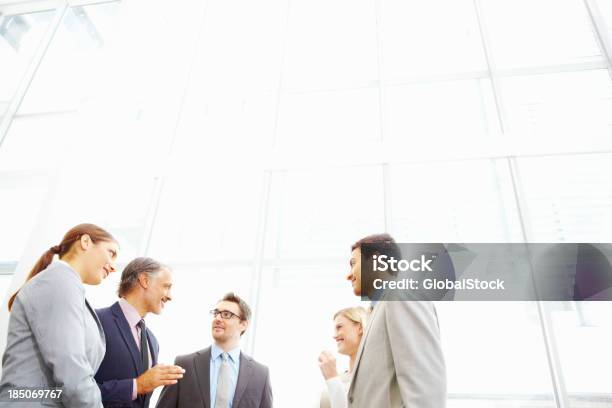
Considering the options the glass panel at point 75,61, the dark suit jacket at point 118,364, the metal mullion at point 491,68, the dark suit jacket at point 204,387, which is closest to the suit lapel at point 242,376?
the dark suit jacket at point 204,387

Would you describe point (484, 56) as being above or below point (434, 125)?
above

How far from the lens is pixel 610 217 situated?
323 centimetres

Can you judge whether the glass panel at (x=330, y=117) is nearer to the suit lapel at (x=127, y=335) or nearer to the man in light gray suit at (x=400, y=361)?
the suit lapel at (x=127, y=335)

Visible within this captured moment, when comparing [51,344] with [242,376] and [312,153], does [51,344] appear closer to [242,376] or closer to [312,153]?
[242,376]

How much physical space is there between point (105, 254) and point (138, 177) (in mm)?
2387

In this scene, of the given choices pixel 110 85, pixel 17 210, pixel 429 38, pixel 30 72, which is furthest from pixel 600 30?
pixel 30 72

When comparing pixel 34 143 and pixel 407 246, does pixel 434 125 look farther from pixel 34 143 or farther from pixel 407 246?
pixel 34 143

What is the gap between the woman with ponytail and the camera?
1339mm

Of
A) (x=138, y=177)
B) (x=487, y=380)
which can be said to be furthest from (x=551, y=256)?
(x=138, y=177)

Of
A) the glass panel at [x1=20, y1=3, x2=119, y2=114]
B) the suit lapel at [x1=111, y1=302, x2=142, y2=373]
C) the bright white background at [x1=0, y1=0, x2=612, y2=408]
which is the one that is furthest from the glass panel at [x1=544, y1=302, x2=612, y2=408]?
the glass panel at [x1=20, y1=3, x2=119, y2=114]

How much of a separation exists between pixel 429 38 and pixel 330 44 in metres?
1.12

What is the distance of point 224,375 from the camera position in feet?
7.08

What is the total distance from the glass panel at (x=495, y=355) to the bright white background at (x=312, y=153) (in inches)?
0.5

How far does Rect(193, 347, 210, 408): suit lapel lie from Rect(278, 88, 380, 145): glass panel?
2370mm
